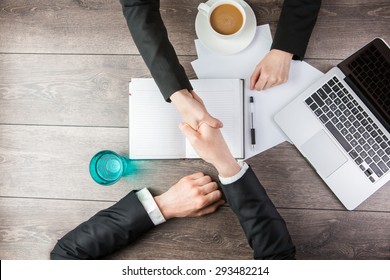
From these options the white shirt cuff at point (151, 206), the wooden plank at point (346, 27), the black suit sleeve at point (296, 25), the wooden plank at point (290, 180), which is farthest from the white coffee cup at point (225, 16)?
the white shirt cuff at point (151, 206)

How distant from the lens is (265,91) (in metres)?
1.17

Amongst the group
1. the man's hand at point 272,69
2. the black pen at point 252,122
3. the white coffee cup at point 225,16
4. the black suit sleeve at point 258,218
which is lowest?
the black suit sleeve at point 258,218

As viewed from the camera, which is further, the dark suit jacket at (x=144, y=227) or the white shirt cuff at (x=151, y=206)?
the white shirt cuff at (x=151, y=206)

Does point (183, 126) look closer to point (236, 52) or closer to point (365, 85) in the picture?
point (236, 52)

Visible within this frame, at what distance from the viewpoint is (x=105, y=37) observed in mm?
1233

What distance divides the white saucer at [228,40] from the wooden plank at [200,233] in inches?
16.8

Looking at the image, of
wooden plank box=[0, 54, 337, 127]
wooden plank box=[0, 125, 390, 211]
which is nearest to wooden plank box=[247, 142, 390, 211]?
wooden plank box=[0, 125, 390, 211]

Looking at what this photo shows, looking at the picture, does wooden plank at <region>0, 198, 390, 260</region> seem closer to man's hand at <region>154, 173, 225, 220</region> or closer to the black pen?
man's hand at <region>154, 173, 225, 220</region>

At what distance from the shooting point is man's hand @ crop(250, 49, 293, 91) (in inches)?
44.9

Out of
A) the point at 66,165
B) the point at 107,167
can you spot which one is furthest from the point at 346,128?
the point at 66,165

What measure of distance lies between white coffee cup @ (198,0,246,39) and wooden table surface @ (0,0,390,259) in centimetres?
8

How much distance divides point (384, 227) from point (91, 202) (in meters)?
0.78

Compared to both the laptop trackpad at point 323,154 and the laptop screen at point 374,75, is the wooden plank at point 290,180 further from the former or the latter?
the laptop screen at point 374,75

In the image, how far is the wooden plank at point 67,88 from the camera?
4.00 feet
